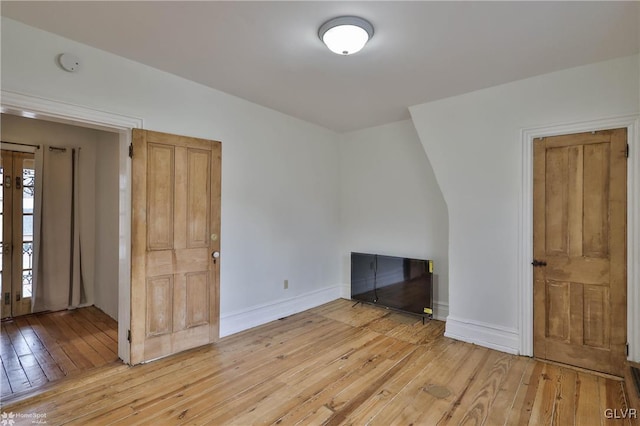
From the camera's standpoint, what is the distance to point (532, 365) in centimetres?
286

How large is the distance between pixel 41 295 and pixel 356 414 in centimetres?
454

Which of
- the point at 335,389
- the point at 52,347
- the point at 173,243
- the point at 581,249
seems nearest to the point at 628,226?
the point at 581,249

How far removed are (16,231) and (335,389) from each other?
4.54m

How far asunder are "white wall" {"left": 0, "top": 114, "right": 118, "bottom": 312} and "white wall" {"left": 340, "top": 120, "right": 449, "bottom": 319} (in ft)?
10.8

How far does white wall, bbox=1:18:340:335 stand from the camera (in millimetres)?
2359

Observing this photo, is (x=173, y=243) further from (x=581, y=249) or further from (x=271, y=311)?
(x=581, y=249)

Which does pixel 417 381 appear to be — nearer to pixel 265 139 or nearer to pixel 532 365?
pixel 532 365

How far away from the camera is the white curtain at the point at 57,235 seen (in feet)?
13.7

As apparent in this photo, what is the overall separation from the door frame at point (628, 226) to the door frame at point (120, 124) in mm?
3702

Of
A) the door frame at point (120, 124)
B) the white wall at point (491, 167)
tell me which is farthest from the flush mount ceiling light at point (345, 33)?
the door frame at point (120, 124)

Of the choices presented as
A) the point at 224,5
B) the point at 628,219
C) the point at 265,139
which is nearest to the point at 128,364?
the point at 265,139

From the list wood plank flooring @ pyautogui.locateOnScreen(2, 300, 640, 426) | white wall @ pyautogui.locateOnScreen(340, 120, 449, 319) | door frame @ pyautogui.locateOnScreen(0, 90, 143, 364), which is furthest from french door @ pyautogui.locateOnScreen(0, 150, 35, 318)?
white wall @ pyautogui.locateOnScreen(340, 120, 449, 319)

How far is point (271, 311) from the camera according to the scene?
13.0 feet

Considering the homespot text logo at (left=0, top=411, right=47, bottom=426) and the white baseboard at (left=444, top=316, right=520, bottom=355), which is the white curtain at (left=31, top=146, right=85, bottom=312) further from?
the white baseboard at (left=444, top=316, right=520, bottom=355)
